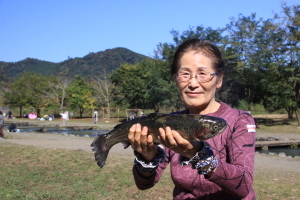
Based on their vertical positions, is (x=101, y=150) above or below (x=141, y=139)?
below

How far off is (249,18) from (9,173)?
30.3m

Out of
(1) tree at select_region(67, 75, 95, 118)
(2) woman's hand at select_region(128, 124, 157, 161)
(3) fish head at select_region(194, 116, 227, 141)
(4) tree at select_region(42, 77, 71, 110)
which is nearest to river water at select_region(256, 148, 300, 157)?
(2) woman's hand at select_region(128, 124, 157, 161)

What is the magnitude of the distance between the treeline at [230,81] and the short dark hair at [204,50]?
1710cm

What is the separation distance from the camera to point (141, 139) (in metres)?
1.96

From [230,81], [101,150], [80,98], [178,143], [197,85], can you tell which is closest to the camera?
[178,143]

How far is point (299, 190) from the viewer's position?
6.59 m

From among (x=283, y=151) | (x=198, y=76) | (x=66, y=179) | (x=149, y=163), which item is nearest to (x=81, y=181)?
(x=66, y=179)

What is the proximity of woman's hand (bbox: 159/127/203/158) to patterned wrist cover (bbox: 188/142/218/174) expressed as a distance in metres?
0.03

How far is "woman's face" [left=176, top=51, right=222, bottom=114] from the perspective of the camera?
7.21ft

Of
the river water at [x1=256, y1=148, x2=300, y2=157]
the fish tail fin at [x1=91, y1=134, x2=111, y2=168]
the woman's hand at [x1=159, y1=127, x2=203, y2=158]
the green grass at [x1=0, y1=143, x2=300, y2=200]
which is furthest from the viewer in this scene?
the river water at [x1=256, y1=148, x2=300, y2=157]

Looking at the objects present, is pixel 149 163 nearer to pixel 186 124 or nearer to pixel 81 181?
pixel 186 124

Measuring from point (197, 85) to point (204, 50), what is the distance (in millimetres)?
248

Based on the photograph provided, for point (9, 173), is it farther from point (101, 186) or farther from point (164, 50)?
point (164, 50)

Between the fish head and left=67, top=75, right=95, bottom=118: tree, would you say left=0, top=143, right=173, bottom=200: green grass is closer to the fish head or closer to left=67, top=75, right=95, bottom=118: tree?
the fish head
